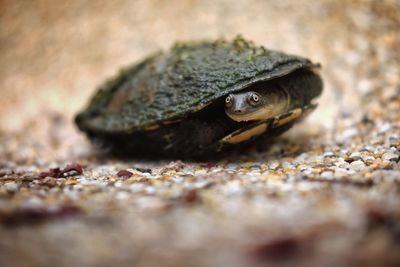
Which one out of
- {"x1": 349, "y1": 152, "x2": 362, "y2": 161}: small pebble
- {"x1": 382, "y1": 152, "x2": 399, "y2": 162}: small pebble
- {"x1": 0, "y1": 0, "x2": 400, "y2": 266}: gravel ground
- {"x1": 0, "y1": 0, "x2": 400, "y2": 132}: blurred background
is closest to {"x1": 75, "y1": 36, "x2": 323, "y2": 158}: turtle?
{"x1": 0, "y1": 0, "x2": 400, "y2": 266}: gravel ground

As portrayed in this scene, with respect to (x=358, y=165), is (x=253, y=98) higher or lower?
higher

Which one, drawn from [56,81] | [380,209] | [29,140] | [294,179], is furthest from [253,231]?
[56,81]

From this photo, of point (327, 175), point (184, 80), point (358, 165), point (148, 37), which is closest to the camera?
point (327, 175)

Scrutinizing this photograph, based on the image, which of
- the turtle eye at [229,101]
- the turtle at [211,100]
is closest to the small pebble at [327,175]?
the turtle at [211,100]

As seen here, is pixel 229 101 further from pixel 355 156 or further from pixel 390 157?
pixel 390 157

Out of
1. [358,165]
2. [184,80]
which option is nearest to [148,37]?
[184,80]

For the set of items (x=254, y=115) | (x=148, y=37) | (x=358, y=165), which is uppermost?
(x=148, y=37)

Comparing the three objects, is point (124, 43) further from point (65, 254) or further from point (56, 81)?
point (65, 254)
